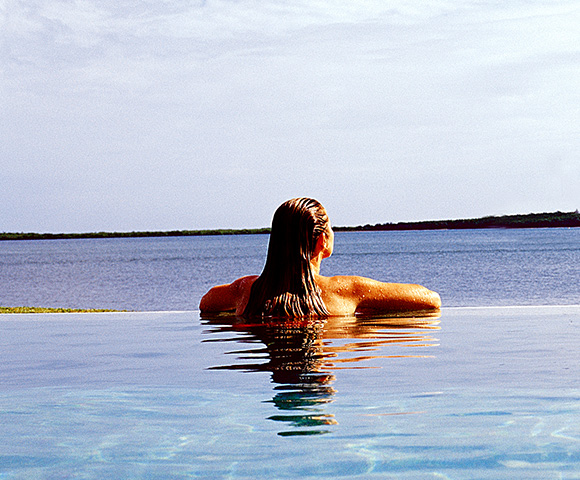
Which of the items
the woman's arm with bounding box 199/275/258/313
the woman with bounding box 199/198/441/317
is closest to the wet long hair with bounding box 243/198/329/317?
the woman with bounding box 199/198/441/317

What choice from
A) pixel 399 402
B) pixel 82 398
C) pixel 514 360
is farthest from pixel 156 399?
pixel 514 360

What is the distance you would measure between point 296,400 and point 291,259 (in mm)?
2288

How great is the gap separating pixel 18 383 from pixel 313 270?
8.38ft

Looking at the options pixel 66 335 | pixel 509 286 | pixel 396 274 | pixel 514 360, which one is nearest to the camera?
pixel 514 360

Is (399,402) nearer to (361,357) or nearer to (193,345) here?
(361,357)

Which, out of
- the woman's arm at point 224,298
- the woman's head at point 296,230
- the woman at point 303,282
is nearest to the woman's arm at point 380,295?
the woman at point 303,282

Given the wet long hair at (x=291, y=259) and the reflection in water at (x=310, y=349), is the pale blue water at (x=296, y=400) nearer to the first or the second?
the reflection in water at (x=310, y=349)

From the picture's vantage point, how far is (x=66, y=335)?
719 centimetres

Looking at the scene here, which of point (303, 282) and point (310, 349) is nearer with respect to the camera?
point (310, 349)

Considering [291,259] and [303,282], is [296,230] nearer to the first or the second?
[291,259]

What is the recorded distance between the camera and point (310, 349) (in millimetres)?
5262

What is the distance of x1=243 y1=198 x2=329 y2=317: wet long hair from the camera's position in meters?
5.91

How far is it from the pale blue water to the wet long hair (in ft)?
0.65

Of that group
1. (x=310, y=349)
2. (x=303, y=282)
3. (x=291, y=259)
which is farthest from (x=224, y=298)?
(x=310, y=349)
